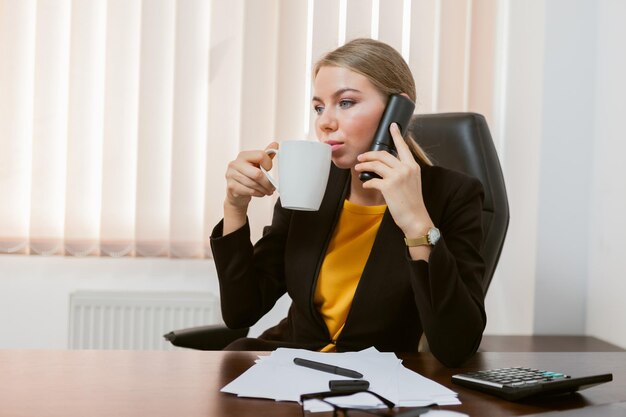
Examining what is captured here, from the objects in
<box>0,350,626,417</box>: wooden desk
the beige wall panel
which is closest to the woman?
<box>0,350,626,417</box>: wooden desk

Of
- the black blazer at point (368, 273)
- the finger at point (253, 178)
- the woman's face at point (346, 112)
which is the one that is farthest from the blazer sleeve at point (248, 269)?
the woman's face at point (346, 112)

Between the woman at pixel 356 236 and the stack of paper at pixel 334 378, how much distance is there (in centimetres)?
25

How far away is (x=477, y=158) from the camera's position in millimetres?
1698

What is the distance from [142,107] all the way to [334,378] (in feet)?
5.31

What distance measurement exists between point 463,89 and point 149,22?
104cm

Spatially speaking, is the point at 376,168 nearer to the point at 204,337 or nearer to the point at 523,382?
the point at 523,382

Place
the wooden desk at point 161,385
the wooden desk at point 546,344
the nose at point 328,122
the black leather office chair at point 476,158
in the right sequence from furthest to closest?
the wooden desk at point 546,344
the black leather office chair at point 476,158
the nose at point 328,122
the wooden desk at point 161,385

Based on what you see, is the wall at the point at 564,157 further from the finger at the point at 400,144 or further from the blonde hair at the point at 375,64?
the finger at the point at 400,144

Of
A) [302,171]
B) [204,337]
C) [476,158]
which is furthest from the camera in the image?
[476,158]

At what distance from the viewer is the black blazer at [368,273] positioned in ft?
4.27

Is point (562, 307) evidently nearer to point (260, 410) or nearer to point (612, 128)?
point (612, 128)

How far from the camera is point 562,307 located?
228 centimetres

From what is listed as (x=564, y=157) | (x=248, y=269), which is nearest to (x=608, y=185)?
(x=564, y=157)

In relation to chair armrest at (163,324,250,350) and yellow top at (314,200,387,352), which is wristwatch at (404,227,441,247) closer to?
yellow top at (314,200,387,352)
